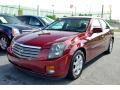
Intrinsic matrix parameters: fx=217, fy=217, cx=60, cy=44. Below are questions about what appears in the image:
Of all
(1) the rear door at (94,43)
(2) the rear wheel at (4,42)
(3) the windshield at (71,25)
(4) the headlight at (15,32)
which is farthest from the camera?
(2) the rear wheel at (4,42)

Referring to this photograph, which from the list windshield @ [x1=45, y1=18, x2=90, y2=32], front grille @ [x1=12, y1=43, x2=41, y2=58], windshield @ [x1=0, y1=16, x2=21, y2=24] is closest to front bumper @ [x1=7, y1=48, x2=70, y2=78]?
front grille @ [x1=12, y1=43, x2=41, y2=58]

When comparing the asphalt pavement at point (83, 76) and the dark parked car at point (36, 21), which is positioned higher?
the dark parked car at point (36, 21)

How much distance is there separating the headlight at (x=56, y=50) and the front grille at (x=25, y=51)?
273mm

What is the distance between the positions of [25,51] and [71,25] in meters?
1.88

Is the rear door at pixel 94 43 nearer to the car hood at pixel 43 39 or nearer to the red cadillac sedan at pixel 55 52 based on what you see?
the red cadillac sedan at pixel 55 52

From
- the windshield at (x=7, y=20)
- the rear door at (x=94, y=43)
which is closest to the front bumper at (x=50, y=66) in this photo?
the rear door at (x=94, y=43)

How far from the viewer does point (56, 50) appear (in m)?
4.39

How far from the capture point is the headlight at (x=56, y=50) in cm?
434

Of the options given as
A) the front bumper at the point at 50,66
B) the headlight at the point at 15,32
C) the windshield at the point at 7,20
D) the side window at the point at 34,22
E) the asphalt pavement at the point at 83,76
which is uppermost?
the windshield at the point at 7,20

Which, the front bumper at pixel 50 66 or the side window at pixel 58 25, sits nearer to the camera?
the front bumper at pixel 50 66

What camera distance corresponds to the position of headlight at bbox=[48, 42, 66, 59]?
4336 mm

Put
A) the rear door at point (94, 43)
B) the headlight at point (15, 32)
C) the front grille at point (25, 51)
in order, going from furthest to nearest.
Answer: the headlight at point (15, 32) → the rear door at point (94, 43) → the front grille at point (25, 51)
